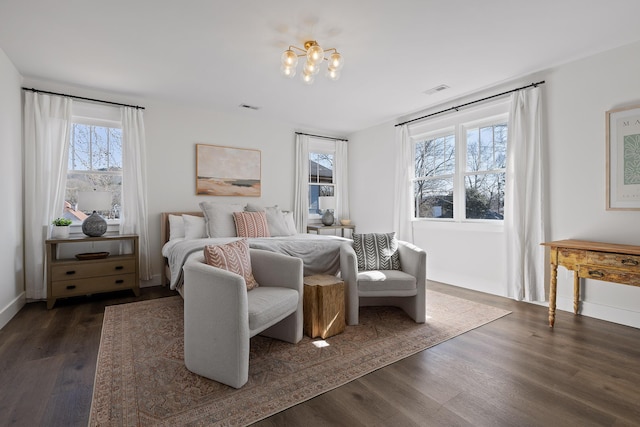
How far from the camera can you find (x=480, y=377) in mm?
1976

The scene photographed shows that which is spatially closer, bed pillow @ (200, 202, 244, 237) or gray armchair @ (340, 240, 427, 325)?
gray armchair @ (340, 240, 427, 325)

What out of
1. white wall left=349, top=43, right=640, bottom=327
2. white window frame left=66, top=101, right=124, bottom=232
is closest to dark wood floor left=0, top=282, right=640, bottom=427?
white wall left=349, top=43, right=640, bottom=327

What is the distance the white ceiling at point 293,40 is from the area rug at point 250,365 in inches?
101

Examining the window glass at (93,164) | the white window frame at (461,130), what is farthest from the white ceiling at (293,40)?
the window glass at (93,164)

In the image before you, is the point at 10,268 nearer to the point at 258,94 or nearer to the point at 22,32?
the point at 22,32

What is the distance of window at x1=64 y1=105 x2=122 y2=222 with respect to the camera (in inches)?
155

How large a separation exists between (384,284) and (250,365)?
4.50ft

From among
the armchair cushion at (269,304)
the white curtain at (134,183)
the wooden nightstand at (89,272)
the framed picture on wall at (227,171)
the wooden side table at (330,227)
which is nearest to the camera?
the armchair cushion at (269,304)

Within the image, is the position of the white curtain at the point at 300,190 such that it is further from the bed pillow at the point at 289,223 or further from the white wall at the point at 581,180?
the white wall at the point at 581,180

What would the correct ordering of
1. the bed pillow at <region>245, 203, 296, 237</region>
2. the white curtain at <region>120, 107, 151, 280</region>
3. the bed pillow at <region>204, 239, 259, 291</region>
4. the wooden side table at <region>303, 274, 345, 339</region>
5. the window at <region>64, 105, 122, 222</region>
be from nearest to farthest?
the bed pillow at <region>204, 239, 259, 291</region>, the wooden side table at <region>303, 274, 345, 339</region>, the window at <region>64, 105, 122, 222</region>, the white curtain at <region>120, 107, 151, 280</region>, the bed pillow at <region>245, 203, 296, 237</region>

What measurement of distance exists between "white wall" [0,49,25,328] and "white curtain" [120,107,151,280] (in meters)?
0.99

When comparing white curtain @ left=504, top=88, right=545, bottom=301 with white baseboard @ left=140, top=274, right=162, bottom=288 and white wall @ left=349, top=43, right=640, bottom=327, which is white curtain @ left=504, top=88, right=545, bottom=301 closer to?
white wall @ left=349, top=43, right=640, bottom=327

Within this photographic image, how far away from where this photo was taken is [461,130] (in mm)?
4344

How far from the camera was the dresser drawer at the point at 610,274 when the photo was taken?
243cm
